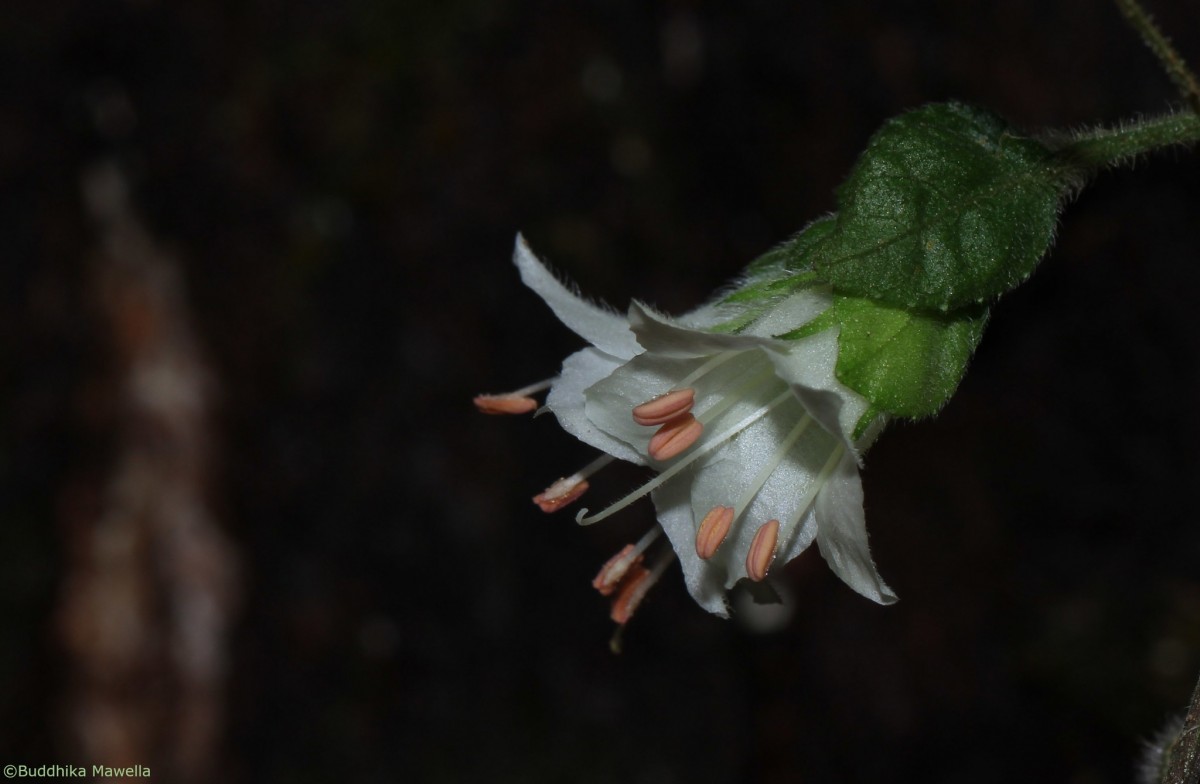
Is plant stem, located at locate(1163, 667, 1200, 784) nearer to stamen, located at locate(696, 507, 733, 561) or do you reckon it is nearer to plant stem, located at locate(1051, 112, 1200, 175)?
stamen, located at locate(696, 507, 733, 561)

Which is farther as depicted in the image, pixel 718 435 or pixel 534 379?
pixel 534 379

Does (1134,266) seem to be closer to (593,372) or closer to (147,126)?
(593,372)

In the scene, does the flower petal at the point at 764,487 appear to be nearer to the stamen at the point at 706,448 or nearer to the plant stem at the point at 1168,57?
the stamen at the point at 706,448

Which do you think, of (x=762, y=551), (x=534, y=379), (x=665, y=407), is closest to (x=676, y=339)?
(x=665, y=407)

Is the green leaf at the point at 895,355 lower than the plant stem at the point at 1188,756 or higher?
higher

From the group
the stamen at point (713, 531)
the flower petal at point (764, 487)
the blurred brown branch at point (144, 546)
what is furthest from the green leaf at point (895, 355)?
the blurred brown branch at point (144, 546)

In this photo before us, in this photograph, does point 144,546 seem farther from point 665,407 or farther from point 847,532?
point 847,532

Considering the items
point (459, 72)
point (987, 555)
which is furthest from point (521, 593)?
point (459, 72)
